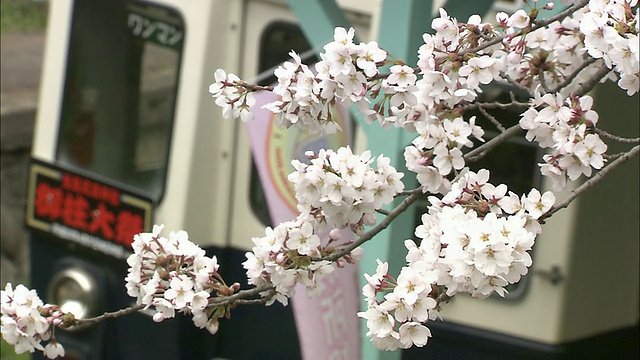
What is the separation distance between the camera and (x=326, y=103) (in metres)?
2.26

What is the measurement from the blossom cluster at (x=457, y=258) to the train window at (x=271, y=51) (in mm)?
2185

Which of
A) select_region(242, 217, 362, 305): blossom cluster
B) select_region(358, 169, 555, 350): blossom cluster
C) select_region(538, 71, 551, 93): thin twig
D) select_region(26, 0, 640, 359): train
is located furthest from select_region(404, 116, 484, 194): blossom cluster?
select_region(26, 0, 640, 359): train

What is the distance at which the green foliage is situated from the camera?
8409 millimetres

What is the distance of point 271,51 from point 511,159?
99 cm

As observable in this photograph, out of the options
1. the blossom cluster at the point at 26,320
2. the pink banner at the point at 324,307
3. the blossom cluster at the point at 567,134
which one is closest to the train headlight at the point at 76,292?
the pink banner at the point at 324,307

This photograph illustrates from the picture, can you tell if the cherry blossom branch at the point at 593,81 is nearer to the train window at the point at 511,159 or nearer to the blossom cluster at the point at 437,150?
the blossom cluster at the point at 437,150

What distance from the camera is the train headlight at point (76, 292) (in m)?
4.54

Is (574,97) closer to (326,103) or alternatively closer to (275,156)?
(326,103)

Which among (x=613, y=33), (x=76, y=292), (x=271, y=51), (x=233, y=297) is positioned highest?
(x=613, y=33)

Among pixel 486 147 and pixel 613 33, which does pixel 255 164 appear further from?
pixel 613 33

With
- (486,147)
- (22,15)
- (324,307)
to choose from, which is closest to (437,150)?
(486,147)

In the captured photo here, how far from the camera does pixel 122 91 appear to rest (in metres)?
4.66

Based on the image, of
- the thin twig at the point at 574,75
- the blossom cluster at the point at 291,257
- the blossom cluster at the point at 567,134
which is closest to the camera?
the blossom cluster at the point at 567,134

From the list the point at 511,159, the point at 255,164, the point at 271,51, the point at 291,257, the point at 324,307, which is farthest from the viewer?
the point at 271,51
